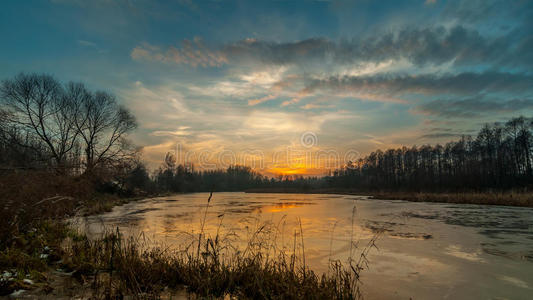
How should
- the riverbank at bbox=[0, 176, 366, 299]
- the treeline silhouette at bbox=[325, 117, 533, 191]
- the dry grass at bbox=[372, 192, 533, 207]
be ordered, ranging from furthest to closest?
the treeline silhouette at bbox=[325, 117, 533, 191] → the dry grass at bbox=[372, 192, 533, 207] → the riverbank at bbox=[0, 176, 366, 299]

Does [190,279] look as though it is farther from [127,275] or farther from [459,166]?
[459,166]

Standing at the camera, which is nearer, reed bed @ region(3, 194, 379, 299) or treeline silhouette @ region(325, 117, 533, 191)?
reed bed @ region(3, 194, 379, 299)

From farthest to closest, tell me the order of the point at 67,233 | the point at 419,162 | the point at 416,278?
the point at 419,162 < the point at 67,233 < the point at 416,278

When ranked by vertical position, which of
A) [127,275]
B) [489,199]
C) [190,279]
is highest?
[127,275]

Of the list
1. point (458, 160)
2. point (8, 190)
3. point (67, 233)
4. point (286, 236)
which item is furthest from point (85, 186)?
point (458, 160)

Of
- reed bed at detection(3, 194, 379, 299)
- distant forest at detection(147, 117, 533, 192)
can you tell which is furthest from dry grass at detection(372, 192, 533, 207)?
reed bed at detection(3, 194, 379, 299)

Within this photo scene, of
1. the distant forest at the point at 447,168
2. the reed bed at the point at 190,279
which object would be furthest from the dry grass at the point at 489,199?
the reed bed at the point at 190,279

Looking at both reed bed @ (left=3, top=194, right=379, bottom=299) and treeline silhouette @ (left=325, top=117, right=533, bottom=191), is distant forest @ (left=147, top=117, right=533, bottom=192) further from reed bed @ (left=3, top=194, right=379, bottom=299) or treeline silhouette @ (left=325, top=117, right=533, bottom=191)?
reed bed @ (left=3, top=194, right=379, bottom=299)

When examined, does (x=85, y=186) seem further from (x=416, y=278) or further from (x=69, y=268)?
(x=416, y=278)

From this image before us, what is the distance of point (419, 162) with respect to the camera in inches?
2675

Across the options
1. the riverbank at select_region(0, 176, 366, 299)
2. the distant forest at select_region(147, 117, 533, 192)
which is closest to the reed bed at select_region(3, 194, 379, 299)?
the riverbank at select_region(0, 176, 366, 299)

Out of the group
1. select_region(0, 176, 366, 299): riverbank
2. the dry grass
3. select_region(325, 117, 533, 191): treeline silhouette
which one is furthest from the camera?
select_region(325, 117, 533, 191): treeline silhouette

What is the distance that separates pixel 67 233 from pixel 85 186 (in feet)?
6.50

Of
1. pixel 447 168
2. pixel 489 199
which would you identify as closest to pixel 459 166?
pixel 447 168
